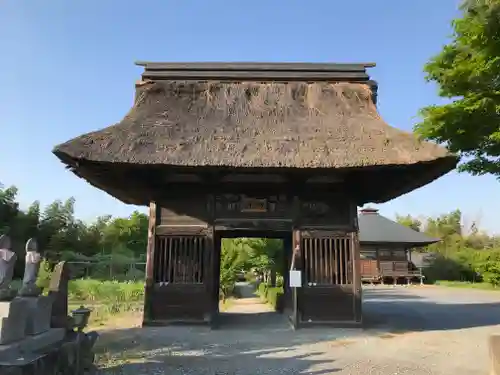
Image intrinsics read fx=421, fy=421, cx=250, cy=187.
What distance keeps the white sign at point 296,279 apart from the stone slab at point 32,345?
194 inches

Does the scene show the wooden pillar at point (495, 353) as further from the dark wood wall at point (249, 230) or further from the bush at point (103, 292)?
the bush at point (103, 292)

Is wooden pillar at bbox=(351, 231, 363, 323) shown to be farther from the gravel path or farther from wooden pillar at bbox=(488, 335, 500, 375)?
wooden pillar at bbox=(488, 335, 500, 375)

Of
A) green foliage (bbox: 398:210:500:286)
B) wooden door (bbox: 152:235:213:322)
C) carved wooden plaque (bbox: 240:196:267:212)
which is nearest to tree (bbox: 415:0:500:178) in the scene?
carved wooden plaque (bbox: 240:196:267:212)

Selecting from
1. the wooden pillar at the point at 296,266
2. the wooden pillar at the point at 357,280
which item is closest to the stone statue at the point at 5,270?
the wooden pillar at the point at 296,266

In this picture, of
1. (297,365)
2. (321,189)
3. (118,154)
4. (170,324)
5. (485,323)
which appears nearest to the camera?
(297,365)

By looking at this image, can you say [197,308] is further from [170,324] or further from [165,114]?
[165,114]

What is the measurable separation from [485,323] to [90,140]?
10.2 metres

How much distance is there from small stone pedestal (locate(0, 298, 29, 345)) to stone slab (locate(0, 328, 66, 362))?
0.08 metres

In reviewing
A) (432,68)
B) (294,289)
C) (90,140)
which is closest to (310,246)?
(294,289)

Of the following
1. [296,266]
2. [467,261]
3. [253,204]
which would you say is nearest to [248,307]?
[296,266]

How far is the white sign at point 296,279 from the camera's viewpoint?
356 inches

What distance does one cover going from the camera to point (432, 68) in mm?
11195

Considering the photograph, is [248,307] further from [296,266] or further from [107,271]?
[107,271]

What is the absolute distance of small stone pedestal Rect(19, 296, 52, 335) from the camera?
4.73 meters
